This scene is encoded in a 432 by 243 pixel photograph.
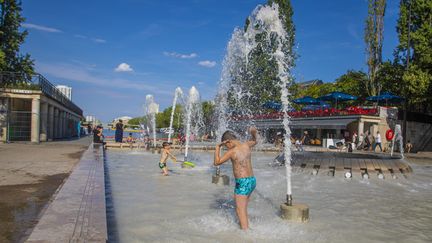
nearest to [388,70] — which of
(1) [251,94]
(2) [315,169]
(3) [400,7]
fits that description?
(3) [400,7]

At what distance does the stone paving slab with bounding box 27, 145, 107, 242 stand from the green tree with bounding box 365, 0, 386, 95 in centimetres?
3857

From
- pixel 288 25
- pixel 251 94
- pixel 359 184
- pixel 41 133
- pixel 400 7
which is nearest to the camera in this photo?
pixel 359 184

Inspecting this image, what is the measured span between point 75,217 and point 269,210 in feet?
14.0

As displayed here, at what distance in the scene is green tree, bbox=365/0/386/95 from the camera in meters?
40.0

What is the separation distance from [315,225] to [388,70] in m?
35.2

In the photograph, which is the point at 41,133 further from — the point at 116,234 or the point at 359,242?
the point at 359,242

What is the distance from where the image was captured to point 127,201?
8336 millimetres

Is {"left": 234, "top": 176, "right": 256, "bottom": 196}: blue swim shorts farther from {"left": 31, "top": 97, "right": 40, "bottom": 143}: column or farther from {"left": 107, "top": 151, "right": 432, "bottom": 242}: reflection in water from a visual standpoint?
{"left": 31, "top": 97, "right": 40, "bottom": 143}: column

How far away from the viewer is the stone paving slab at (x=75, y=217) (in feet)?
13.6

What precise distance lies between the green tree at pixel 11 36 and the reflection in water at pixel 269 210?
17648 millimetres

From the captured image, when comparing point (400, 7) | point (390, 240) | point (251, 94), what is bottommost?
point (390, 240)

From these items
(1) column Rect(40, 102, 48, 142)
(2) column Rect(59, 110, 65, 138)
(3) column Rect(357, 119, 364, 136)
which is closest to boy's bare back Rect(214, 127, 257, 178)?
(1) column Rect(40, 102, 48, 142)

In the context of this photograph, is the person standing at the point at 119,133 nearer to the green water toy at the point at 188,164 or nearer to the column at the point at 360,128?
the green water toy at the point at 188,164

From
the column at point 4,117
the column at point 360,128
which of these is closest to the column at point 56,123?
the column at point 4,117
